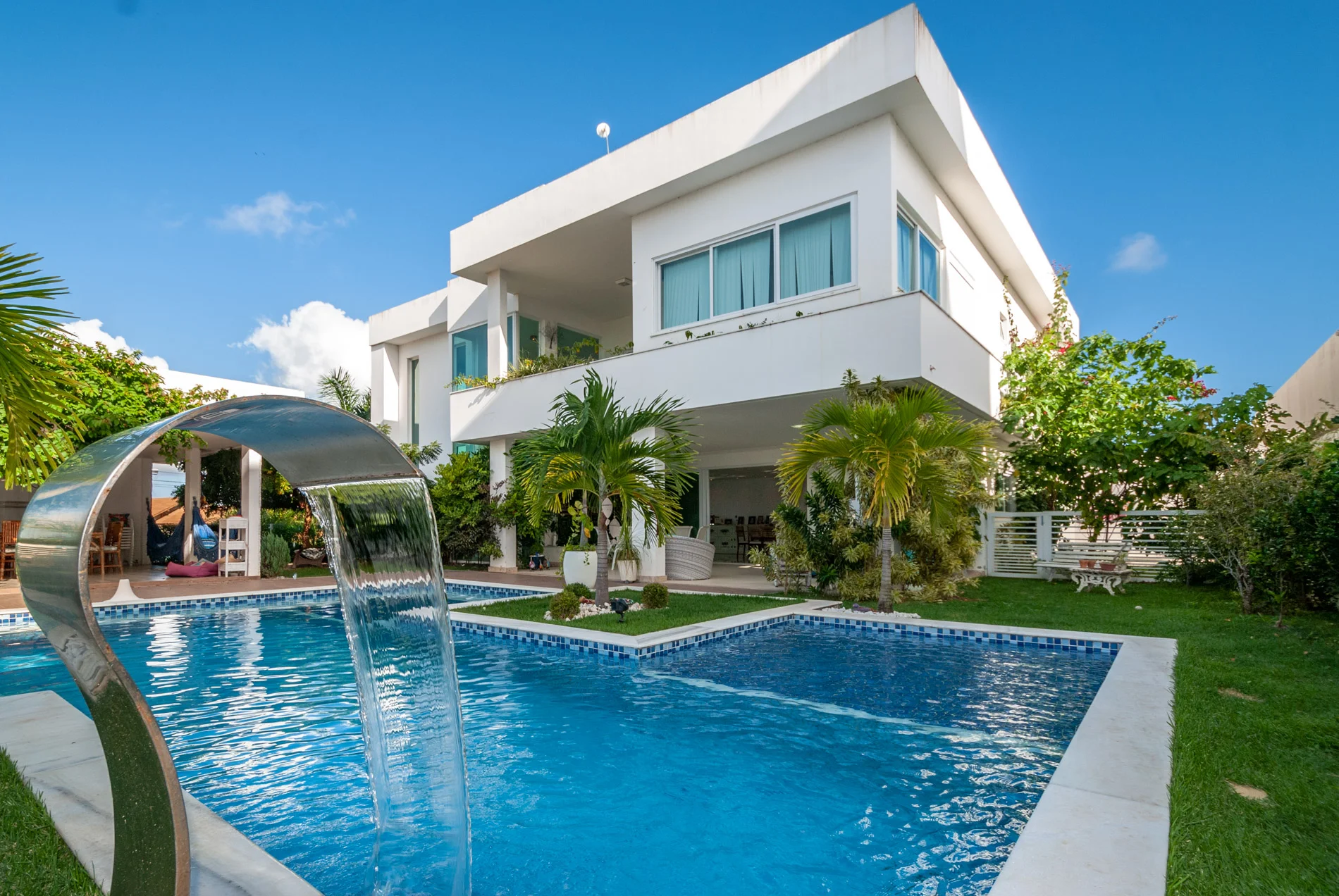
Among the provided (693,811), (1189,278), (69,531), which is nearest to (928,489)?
(693,811)

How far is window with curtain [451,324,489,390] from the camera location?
19.1 metres

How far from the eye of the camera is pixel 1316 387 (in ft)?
48.9

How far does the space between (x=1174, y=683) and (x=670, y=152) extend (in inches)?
415

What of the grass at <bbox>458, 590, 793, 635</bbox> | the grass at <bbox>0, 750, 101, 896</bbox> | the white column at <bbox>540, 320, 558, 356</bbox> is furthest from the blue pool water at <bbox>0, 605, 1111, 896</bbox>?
the white column at <bbox>540, 320, 558, 356</bbox>

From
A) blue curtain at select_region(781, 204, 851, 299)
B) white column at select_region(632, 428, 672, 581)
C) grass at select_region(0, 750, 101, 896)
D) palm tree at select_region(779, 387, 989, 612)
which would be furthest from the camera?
white column at select_region(632, 428, 672, 581)

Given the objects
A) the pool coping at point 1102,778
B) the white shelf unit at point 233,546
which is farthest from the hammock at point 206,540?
the pool coping at point 1102,778

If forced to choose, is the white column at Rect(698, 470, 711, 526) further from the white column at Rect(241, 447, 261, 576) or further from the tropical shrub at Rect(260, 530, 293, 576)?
the white column at Rect(241, 447, 261, 576)

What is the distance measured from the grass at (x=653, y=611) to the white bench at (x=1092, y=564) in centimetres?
526

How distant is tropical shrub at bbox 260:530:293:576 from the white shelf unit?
417mm

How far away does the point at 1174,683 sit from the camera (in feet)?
18.0

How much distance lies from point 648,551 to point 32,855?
35.6 ft

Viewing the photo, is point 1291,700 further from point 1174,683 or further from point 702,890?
point 702,890

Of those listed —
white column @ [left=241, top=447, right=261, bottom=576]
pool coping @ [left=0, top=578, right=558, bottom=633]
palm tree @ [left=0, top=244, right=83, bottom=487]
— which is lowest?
pool coping @ [left=0, top=578, right=558, bottom=633]

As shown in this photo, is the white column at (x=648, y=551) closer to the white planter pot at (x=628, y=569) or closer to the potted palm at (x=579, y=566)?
the white planter pot at (x=628, y=569)
